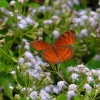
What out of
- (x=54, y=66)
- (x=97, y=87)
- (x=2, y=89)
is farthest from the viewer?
(x=2, y=89)

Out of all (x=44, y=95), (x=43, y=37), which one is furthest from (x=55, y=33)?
(x=44, y=95)

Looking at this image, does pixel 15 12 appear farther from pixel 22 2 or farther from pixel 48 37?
pixel 48 37

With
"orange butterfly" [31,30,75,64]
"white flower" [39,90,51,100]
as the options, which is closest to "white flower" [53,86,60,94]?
"white flower" [39,90,51,100]

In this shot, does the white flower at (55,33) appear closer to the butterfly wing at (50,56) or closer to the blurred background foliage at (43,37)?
the blurred background foliage at (43,37)

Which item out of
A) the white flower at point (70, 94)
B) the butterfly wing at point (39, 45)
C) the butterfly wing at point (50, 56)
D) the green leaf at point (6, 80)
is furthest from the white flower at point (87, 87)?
the green leaf at point (6, 80)

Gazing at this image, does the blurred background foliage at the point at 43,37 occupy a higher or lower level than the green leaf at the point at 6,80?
higher

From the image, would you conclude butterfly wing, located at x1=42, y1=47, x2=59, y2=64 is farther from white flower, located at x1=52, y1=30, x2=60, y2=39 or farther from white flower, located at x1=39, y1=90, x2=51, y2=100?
white flower, located at x1=52, y1=30, x2=60, y2=39

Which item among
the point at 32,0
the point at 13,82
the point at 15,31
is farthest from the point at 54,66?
the point at 32,0
